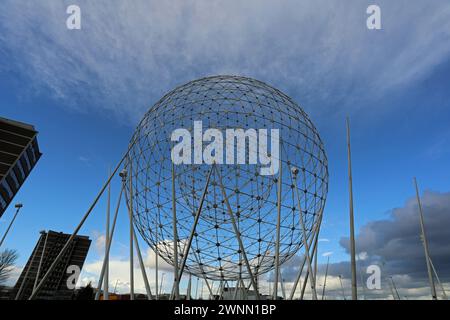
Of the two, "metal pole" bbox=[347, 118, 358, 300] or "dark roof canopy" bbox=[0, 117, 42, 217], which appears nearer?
"metal pole" bbox=[347, 118, 358, 300]

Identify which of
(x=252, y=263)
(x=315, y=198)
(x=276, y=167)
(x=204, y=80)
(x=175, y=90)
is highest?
(x=204, y=80)

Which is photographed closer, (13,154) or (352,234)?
(352,234)

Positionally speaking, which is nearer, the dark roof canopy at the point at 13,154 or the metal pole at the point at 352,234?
the metal pole at the point at 352,234

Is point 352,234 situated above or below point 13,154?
below

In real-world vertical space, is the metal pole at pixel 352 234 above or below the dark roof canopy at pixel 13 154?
below

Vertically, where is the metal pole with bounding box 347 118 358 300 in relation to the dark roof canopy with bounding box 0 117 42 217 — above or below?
below

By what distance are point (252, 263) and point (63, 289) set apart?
158 metres
